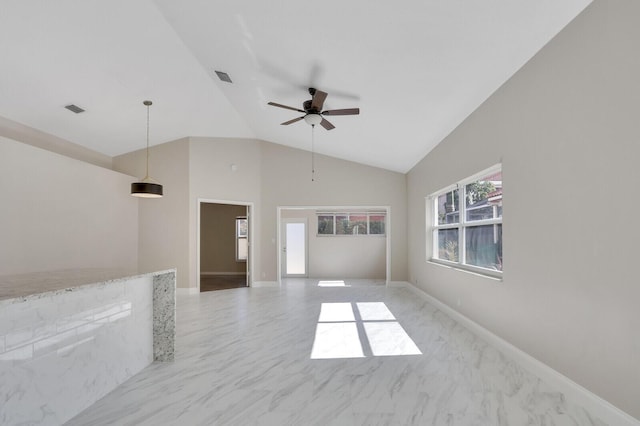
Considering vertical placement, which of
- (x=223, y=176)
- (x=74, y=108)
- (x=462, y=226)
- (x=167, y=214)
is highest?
(x=74, y=108)

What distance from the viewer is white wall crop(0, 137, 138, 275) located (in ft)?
13.4

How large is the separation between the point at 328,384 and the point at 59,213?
4828 millimetres

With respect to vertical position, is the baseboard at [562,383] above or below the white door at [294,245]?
below

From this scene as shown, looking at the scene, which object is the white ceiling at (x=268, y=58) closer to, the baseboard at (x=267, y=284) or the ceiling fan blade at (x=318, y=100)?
the ceiling fan blade at (x=318, y=100)

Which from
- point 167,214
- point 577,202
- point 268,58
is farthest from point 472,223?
point 167,214

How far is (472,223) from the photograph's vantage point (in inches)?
158

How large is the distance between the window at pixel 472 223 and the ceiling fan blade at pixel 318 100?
1.98 metres

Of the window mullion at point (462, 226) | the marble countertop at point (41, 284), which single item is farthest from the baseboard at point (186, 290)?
the window mullion at point (462, 226)

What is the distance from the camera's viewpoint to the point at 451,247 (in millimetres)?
4812

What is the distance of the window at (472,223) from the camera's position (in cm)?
344

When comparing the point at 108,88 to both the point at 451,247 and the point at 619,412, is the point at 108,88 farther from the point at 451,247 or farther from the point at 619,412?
the point at 619,412

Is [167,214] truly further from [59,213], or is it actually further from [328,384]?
[328,384]

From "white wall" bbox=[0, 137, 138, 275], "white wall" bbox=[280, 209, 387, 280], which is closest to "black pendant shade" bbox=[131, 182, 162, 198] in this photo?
"white wall" bbox=[0, 137, 138, 275]

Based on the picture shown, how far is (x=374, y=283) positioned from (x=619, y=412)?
5.71 metres
